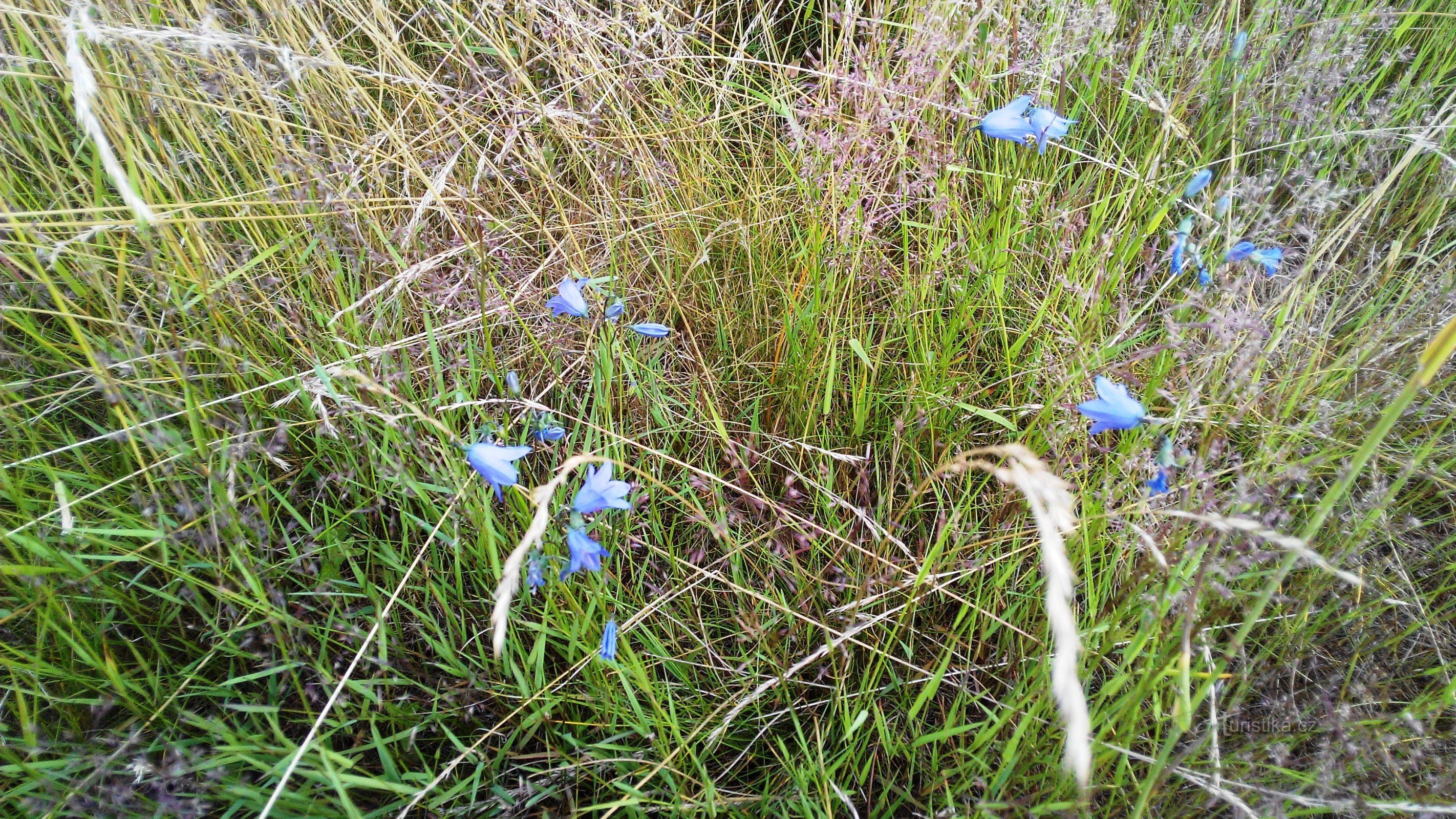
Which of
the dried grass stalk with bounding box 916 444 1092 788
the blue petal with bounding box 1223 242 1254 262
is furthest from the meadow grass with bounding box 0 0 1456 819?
the dried grass stalk with bounding box 916 444 1092 788

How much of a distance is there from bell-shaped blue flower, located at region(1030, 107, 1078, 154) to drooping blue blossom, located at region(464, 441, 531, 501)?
1182mm

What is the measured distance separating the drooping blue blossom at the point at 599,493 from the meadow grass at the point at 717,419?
0.33ft

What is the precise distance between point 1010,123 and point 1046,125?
0.23 feet

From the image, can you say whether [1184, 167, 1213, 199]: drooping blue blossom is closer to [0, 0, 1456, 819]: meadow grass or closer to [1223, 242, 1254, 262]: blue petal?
[0, 0, 1456, 819]: meadow grass

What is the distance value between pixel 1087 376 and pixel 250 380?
1773mm

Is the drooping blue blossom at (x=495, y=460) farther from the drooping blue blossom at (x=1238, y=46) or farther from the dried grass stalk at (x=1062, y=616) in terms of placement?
the drooping blue blossom at (x=1238, y=46)

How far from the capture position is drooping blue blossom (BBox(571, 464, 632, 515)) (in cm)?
110

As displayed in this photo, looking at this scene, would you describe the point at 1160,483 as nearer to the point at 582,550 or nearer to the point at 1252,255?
the point at 1252,255

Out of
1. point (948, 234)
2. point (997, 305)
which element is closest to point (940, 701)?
point (997, 305)

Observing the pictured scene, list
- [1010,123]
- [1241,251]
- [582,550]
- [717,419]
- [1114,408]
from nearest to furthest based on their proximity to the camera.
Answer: [582,550], [1114,408], [1241,251], [717,419], [1010,123]

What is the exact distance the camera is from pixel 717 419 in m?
1.49

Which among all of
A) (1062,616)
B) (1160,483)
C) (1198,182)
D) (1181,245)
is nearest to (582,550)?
(1062,616)

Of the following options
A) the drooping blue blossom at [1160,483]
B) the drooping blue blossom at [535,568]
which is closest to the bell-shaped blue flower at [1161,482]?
the drooping blue blossom at [1160,483]

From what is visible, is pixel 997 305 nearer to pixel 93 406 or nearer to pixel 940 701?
pixel 940 701
